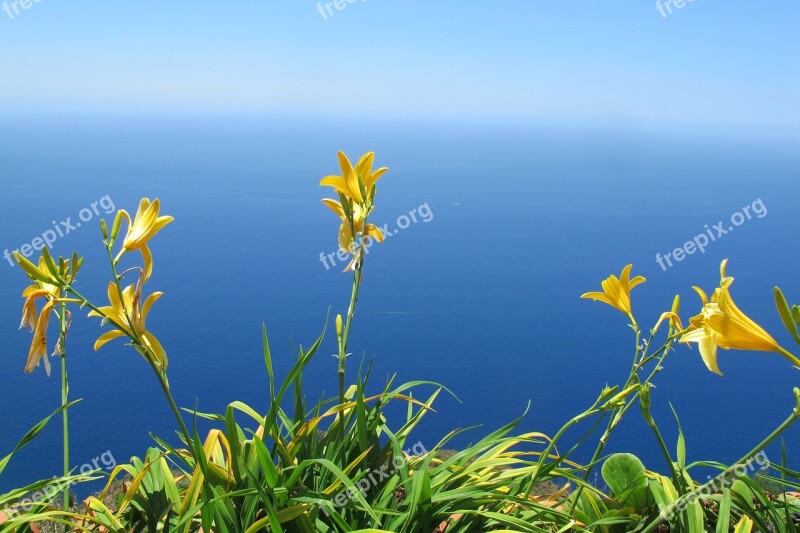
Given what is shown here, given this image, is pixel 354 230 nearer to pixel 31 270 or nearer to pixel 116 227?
pixel 116 227

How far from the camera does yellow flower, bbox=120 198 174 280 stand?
107cm

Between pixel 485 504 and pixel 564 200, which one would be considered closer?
pixel 485 504

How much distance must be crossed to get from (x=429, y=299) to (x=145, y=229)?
49.0m

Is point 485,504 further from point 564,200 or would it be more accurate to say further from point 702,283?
point 564,200

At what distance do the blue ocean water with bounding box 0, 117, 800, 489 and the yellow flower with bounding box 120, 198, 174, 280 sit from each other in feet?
2.38

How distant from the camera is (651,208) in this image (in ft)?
286

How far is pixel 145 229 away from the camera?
1085mm

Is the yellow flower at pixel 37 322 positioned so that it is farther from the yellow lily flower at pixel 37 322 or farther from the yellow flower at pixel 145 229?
the yellow flower at pixel 145 229

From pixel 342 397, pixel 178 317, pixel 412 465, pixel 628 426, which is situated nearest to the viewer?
pixel 342 397

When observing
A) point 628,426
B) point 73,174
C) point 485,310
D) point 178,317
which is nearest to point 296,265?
point 178,317

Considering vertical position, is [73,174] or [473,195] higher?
[73,174]

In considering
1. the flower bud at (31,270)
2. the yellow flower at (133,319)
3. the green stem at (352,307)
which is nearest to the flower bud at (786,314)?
the green stem at (352,307)

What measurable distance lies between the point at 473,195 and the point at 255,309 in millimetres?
56455

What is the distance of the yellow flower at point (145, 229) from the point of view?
1.07m
